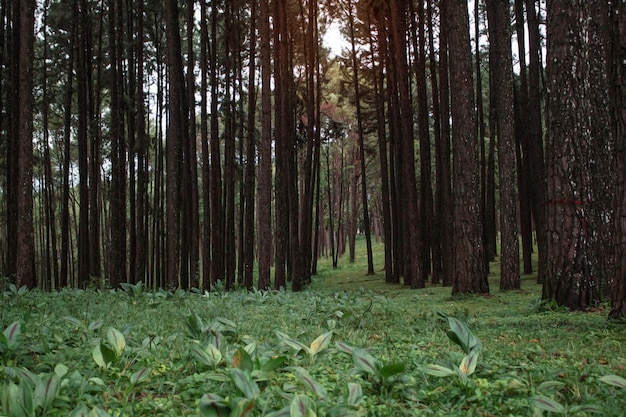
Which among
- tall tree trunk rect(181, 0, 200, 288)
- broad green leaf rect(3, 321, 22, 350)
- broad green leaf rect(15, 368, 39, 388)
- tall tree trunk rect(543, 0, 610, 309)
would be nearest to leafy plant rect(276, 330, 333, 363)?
broad green leaf rect(15, 368, 39, 388)

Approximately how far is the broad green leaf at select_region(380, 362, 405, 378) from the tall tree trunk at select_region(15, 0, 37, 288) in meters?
9.43

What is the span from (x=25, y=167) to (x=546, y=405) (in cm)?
1036

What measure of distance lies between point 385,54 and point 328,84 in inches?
302

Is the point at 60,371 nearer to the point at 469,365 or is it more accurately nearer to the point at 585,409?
the point at 469,365

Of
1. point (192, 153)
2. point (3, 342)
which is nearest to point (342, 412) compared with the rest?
point (3, 342)

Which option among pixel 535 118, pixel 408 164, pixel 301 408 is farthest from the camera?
pixel 408 164

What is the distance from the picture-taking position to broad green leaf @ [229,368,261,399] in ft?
7.26

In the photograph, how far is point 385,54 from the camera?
18.1m

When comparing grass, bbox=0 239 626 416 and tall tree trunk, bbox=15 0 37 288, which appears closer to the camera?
grass, bbox=0 239 626 416

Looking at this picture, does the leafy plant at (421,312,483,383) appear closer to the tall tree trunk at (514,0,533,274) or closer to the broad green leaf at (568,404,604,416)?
the broad green leaf at (568,404,604,416)

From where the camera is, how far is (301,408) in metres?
1.95

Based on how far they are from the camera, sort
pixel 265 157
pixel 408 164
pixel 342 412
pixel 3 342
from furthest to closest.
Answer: pixel 408 164
pixel 265 157
pixel 3 342
pixel 342 412

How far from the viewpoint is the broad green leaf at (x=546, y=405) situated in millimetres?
2123

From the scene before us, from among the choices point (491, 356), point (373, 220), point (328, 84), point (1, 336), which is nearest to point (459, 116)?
point (491, 356)
